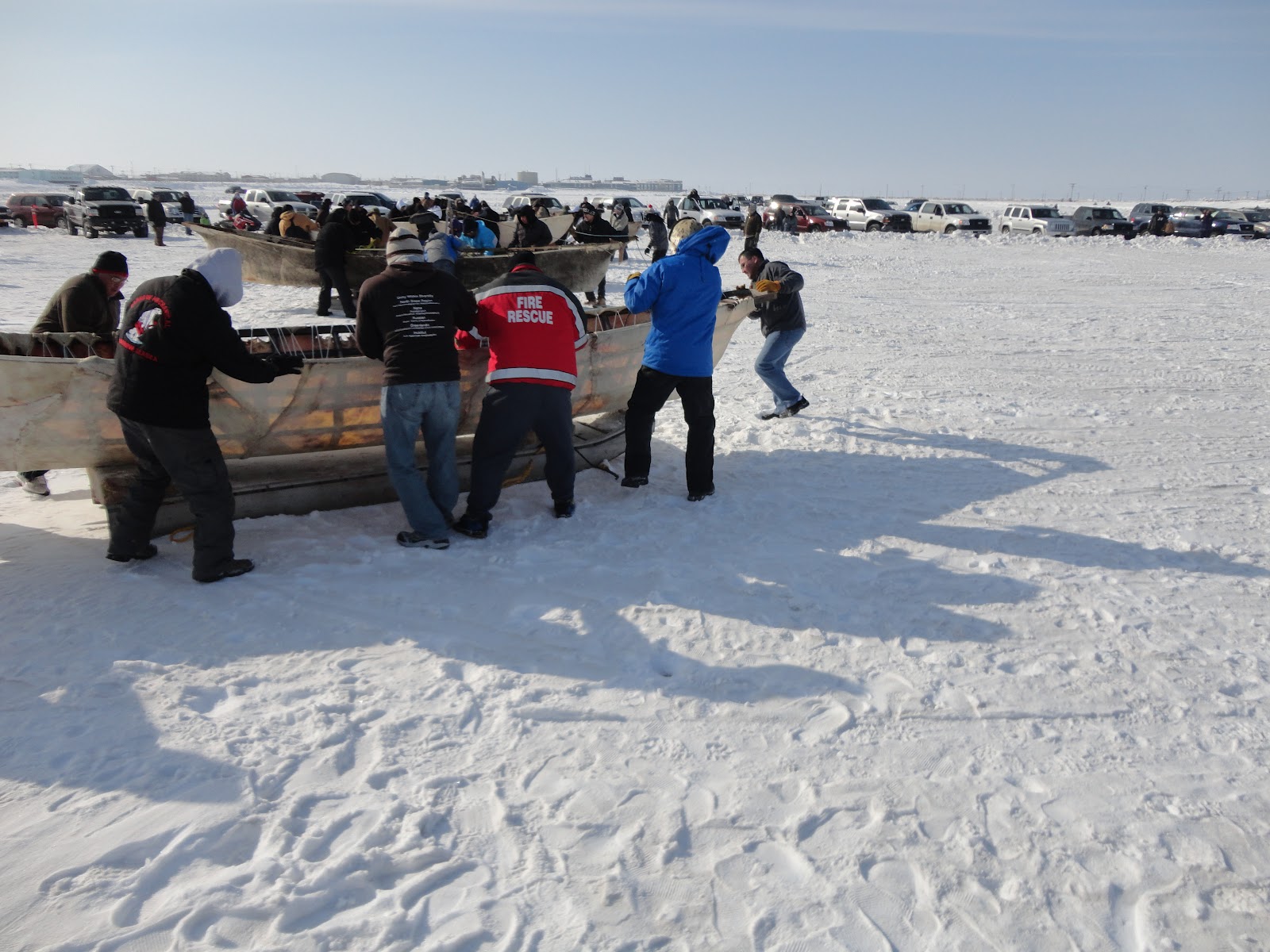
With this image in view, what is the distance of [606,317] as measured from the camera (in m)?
6.13

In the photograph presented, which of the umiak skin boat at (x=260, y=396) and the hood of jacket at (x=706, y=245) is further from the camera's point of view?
the hood of jacket at (x=706, y=245)

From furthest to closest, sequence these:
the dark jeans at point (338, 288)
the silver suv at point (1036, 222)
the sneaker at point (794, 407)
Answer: the silver suv at point (1036, 222) → the dark jeans at point (338, 288) → the sneaker at point (794, 407)

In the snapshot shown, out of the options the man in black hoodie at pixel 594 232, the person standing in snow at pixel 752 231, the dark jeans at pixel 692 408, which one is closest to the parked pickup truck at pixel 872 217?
the man in black hoodie at pixel 594 232

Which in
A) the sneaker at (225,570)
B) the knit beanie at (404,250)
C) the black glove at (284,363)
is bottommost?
the sneaker at (225,570)

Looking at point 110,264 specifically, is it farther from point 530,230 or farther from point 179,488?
point 530,230

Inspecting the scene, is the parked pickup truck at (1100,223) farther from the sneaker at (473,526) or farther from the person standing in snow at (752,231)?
the sneaker at (473,526)

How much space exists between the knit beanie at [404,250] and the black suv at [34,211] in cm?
2675

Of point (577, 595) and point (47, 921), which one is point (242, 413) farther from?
point (47, 921)

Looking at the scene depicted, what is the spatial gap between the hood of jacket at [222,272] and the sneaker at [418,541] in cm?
133

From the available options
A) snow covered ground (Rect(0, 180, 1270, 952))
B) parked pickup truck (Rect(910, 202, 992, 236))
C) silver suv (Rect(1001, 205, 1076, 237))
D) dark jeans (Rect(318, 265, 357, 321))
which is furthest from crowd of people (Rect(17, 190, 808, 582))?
silver suv (Rect(1001, 205, 1076, 237))

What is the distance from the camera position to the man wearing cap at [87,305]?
4.80m

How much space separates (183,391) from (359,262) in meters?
7.78

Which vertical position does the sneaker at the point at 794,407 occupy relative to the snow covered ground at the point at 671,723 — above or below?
above

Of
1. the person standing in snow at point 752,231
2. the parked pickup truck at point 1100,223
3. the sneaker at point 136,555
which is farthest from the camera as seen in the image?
the parked pickup truck at point 1100,223
